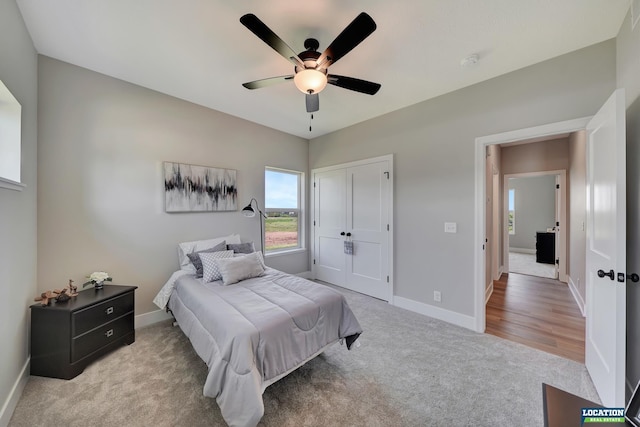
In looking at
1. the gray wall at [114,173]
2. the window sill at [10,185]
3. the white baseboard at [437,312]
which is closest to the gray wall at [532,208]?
the white baseboard at [437,312]

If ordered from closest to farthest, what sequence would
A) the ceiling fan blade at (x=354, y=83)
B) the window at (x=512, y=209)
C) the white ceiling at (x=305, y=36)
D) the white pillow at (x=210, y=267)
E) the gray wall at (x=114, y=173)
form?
the white ceiling at (x=305, y=36) < the ceiling fan blade at (x=354, y=83) < the gray wall at (x=114, y=173) < the white pillow at (x=210, y=267) < the window at (x=512, y=209)

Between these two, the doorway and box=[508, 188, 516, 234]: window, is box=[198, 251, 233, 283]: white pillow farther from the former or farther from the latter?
box=[508, 188, 516, 234]: window

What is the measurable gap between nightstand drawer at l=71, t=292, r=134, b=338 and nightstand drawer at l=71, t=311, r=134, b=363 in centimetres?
5

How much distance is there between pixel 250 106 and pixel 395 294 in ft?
10.7

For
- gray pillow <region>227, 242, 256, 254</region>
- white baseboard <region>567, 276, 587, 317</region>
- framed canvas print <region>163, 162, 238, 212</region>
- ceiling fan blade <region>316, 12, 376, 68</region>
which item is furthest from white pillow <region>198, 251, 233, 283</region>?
white baseboard <region>567, 276, 587, 317</region>

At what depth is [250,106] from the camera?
3195 mm

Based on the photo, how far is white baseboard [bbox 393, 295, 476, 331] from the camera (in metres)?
2.72

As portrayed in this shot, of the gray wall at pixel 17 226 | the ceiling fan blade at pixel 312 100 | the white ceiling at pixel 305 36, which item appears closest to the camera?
the gray wall at pixel 17 226

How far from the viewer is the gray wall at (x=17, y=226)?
1.51 metres

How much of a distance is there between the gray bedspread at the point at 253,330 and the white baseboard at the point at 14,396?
1001 millimetres

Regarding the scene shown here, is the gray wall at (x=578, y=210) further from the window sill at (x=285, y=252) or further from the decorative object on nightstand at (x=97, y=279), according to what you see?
the decorative object on nightstand at (x=97, y=279)

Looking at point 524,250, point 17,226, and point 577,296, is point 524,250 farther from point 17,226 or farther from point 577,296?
point 17,226

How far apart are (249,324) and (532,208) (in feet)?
29.4

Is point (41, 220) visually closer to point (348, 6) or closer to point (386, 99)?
point (348, 6)
